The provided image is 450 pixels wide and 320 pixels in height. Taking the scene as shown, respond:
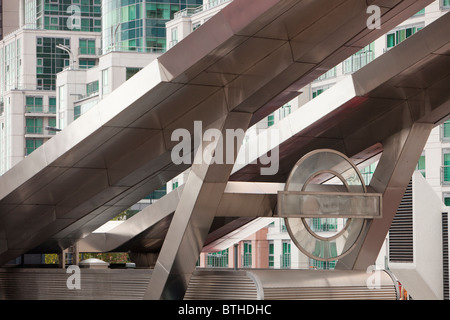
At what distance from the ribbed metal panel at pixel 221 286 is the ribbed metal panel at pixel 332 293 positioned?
40cm

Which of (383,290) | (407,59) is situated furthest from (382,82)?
(383,290)

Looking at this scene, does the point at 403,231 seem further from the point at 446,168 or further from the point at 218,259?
the point at 218,259

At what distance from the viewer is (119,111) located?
19.8m

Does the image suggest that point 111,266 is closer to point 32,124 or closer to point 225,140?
point 225,140

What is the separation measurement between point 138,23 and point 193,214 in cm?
6689

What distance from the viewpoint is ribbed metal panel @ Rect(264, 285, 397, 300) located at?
819 inches

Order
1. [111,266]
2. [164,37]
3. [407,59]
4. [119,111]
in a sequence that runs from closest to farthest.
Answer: [119,111]
[407,59]
[111,266]
[164,37]

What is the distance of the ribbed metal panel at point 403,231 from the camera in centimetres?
2586

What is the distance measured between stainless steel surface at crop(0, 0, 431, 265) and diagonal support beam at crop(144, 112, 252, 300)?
67cm

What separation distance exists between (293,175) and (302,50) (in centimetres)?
318

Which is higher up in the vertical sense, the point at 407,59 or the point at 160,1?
the point at 160,1
